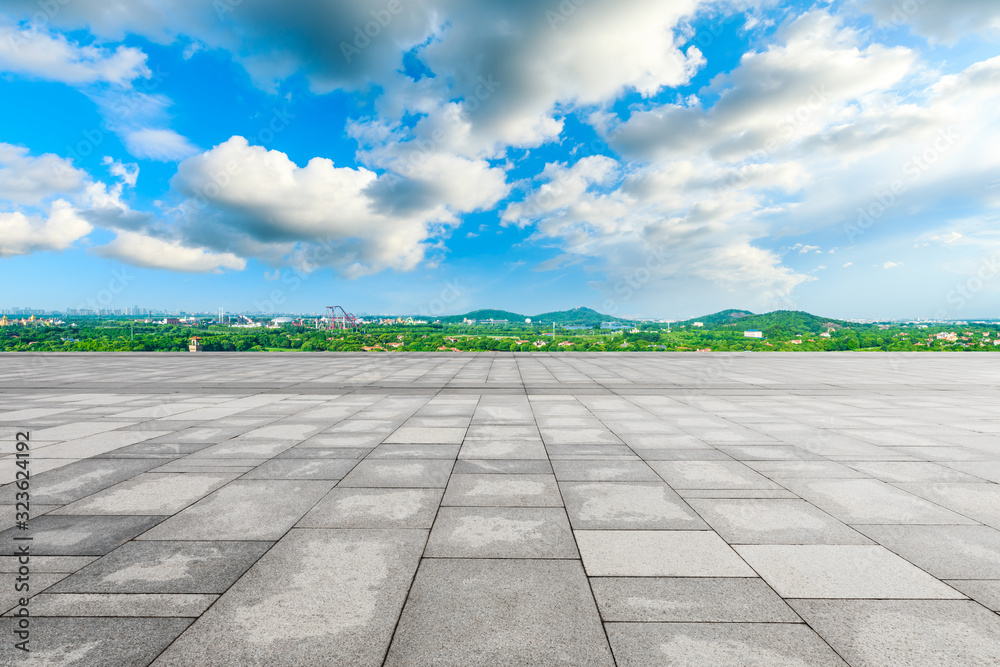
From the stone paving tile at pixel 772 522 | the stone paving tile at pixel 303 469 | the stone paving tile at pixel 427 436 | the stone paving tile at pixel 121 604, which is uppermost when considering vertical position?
the stone paving tile at pixel 121 604

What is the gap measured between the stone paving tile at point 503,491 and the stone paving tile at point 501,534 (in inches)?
7.3

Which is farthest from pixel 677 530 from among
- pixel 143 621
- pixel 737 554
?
pixel 143 621

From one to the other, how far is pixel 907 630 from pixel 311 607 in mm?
4410

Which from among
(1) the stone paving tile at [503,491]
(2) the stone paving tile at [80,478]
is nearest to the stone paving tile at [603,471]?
(1) the stone paving tile at [503,491]

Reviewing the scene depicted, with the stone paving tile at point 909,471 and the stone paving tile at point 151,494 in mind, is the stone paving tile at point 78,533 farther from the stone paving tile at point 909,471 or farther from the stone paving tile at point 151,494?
the stone paving tile at point 909,471

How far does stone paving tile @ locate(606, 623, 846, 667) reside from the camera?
2.79 metres

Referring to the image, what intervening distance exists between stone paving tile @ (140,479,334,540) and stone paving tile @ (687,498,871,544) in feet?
15.9

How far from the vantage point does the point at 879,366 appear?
25.3 metres

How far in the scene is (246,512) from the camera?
513cm

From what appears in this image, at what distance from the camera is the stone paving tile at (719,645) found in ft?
9.16

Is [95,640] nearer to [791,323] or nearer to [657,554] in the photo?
[657,554]

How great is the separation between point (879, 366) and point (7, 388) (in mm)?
41032

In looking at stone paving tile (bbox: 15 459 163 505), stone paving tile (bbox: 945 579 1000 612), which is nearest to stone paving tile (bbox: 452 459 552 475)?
stone paving tile (bbox: 945 579 1000 612)

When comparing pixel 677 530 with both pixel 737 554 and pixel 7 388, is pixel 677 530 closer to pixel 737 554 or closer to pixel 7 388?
pixel 737 554
